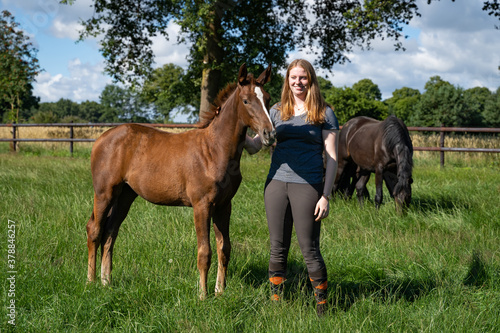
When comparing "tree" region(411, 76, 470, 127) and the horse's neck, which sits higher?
"tree" region(411, 76, 470, 127)

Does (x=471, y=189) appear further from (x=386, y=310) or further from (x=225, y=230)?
(x=225, y=230)

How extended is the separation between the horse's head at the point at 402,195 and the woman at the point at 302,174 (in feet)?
11.2

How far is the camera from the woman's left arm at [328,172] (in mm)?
2953

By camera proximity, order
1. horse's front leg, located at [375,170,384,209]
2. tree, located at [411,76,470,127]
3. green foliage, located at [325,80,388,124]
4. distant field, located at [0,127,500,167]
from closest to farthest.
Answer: horse's front leg, located at [375,170,384,209], distant field, located at [0,127,500,167], green foliage, located at [325,80,388,124], tree, located at [411,76,470,127]

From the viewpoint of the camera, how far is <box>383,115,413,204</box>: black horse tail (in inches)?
242

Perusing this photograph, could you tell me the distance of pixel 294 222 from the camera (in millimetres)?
3113

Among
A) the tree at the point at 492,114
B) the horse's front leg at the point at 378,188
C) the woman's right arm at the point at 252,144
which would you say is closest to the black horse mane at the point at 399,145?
the horse's front leg at the point at 378,188

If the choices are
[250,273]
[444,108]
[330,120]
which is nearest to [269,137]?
[330,120]

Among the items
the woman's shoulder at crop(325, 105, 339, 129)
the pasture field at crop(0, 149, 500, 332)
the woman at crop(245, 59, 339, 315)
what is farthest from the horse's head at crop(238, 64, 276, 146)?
the pasture field at crop(0, 149, 500, 332)

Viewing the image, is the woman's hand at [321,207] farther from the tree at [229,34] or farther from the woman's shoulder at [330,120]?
the tree at [229,34]

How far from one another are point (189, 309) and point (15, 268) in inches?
70.5

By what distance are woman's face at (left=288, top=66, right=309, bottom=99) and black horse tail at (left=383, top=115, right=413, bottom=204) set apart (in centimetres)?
367

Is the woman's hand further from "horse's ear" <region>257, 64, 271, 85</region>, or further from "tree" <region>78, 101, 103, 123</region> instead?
"tree" <region>78, 101, 103, 123</region>

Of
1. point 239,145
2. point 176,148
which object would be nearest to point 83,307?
point 176,148
